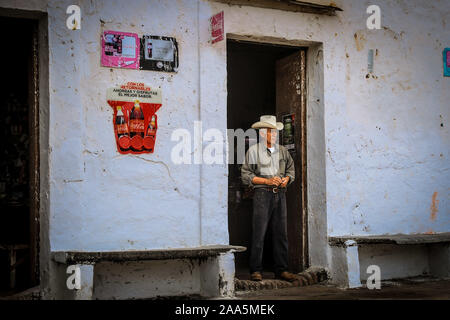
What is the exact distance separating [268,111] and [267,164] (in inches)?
91.0

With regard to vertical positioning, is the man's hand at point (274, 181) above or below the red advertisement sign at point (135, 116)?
below

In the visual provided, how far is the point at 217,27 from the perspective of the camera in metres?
6.55

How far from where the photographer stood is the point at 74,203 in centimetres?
595

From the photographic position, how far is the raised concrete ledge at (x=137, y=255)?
562 centimetres

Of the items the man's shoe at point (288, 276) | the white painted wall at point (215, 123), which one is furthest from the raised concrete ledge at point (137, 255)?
the man's shoe at point (288, 276)

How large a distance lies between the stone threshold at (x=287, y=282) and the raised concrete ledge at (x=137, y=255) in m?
0.69

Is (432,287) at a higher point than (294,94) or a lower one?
lower

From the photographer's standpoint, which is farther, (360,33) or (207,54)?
(360,33)

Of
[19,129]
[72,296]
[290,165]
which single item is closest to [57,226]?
[72,296]

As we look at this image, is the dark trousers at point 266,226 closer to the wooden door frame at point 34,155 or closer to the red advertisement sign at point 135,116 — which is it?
the red advertisement sign at point 135,116

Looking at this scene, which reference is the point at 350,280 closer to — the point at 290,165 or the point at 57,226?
the point at 290,165

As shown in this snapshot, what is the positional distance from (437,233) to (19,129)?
18.5 feet

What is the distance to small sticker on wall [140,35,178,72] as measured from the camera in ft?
20.9

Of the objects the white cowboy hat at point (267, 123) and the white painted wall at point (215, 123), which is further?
the white cowboy hat at point (267, 123)
